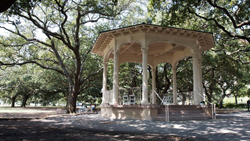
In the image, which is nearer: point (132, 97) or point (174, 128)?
point (174, 128)

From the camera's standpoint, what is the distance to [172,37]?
42.3 ft

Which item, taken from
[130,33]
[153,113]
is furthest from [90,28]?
[153,113]

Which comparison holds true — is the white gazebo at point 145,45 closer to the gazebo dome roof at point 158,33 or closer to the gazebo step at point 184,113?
the gazebo dome roof at point 158,33

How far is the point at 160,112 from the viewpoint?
1173 cm

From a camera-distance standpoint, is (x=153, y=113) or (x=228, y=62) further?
(x=228, y=62)

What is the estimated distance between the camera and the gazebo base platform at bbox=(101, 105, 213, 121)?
36.9ft

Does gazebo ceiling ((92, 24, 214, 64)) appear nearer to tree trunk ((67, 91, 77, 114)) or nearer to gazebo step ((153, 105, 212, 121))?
gazebo step ((153, 105, 212, 121))

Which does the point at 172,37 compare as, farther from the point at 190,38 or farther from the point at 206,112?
the point at 206,112

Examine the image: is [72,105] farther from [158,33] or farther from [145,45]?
[158,33]

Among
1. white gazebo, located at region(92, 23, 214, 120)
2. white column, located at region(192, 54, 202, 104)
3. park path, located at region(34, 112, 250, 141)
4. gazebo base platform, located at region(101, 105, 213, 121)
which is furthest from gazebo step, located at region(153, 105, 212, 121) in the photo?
park path, located at region(34, 112, 250, 141)

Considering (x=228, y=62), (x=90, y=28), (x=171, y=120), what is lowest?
(x=171, y=120)

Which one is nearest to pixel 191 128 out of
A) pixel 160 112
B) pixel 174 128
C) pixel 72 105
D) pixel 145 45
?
pixel 174 128

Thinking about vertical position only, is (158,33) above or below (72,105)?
above

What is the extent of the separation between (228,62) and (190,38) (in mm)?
9079
